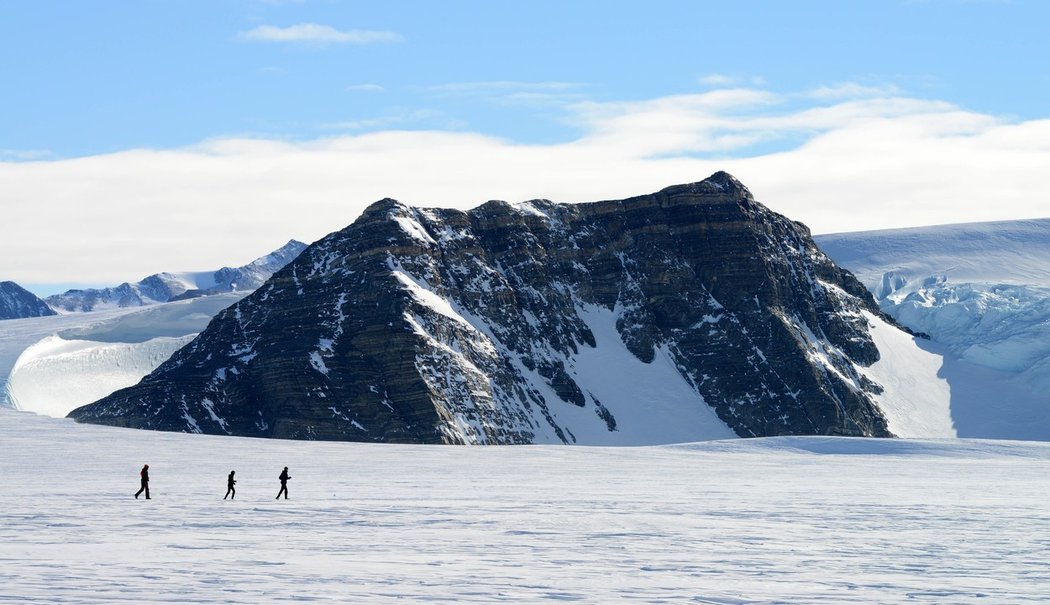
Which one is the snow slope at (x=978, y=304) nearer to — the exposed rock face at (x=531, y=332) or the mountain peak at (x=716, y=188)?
the exposed rock face at (x=531, y=332)

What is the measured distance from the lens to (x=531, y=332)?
342 ft

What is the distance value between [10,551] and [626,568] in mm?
11920

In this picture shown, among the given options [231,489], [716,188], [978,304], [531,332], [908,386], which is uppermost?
[716,188]

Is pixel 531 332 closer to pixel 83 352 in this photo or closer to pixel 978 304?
pixel 83 352

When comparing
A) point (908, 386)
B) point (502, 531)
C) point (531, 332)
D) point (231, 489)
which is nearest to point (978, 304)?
point (908, 386)

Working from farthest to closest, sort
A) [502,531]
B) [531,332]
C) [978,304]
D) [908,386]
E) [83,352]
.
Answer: [978,304] → [83,352] → [908,386] → [531,332] → [502,531]

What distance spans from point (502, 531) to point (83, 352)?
9362 cm

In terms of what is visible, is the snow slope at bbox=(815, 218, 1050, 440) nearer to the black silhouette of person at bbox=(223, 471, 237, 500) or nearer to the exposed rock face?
the exposed rock face

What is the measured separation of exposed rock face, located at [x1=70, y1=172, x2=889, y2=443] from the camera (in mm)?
86938

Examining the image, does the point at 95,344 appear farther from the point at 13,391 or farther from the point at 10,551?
the point at 10,551

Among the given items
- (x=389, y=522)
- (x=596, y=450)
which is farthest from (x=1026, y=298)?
(x=389, y=522)

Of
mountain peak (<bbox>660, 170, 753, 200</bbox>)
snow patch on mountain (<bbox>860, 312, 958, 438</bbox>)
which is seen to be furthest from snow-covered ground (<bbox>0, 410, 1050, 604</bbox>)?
mountain peak (<bbox>660, 170, 753, 200</bbox>)

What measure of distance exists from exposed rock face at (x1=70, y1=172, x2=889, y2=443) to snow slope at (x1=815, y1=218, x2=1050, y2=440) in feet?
25.3

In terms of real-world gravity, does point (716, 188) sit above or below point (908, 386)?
above
